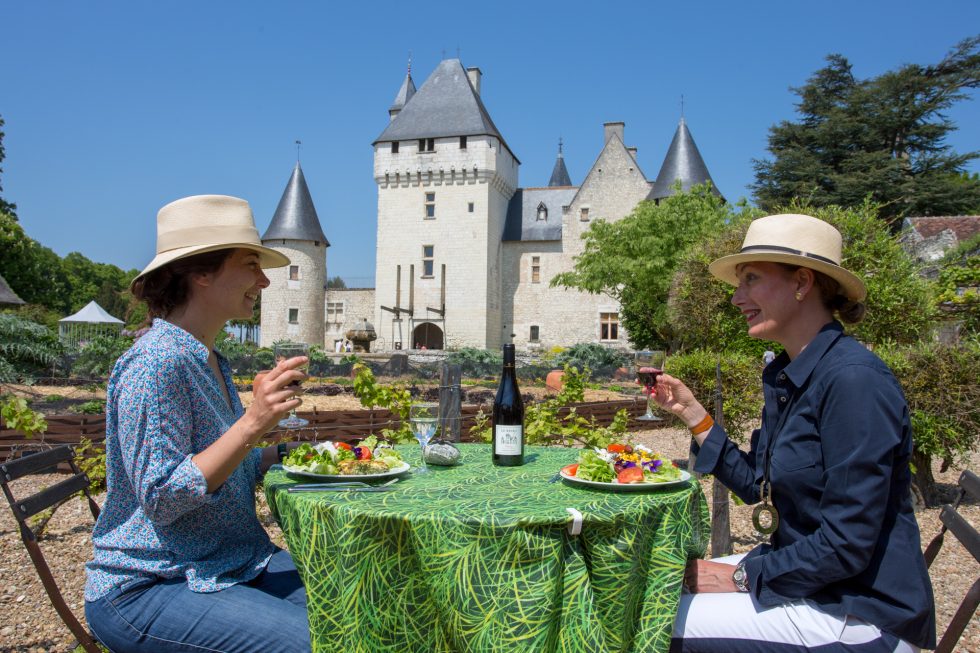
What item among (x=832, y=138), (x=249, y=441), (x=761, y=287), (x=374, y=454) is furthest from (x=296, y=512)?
(x=832, y=138)

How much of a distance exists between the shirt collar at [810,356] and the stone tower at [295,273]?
38445 millimetres

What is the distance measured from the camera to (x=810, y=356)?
86.7 inches

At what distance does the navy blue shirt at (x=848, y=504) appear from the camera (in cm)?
188

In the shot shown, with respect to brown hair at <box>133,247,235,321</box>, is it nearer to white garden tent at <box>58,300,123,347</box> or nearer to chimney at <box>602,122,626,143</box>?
white garden tent at <box>58,300,123,347</box>

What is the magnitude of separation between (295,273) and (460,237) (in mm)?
9981

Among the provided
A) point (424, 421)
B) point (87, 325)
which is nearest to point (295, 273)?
point (87, 325)

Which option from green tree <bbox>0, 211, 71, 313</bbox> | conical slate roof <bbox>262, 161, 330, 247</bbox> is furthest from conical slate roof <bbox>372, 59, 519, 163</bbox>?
green tree <bbox>0, 211, 71, 313</bbox>

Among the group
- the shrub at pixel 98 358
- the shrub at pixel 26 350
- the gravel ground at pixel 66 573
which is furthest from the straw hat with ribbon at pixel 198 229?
the shrub at pixel 98 358

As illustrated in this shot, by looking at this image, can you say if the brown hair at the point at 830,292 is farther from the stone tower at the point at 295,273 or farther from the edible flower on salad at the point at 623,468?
the stone tower at the point at 295,273

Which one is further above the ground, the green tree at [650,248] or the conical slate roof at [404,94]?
the conical slate roof at [404,94]

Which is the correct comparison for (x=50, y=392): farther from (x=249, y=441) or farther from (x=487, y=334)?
(x=487, y=334)

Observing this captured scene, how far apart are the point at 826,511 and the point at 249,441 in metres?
1.64

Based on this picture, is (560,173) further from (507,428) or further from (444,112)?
(507,428)

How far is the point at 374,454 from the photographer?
101 inches
